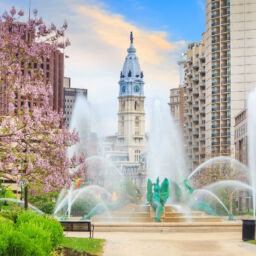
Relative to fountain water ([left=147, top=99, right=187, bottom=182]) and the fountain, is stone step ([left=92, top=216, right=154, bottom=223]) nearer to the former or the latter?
the fountain

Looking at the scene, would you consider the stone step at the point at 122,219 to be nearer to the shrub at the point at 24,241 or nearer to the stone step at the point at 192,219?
the stone step at the point at 192,219

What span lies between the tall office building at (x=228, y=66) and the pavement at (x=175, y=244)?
92608mm

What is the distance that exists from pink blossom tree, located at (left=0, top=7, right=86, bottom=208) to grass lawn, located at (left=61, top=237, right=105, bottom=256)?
2.13 m

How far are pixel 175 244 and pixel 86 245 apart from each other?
460 cm

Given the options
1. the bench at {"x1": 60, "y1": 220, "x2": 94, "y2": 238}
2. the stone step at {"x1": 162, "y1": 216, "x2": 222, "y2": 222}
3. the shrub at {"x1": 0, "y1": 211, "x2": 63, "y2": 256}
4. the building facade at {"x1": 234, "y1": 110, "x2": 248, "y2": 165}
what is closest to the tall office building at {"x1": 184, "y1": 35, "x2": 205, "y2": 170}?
the building facade at {"x1": 234, "y1": 110, "x2": 248, "y2": 165}

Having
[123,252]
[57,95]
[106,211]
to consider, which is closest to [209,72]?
[57,95]

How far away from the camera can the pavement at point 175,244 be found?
86.4ft

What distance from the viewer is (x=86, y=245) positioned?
27.0 metres

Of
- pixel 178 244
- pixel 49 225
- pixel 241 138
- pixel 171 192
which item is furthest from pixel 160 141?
pixel 49 225

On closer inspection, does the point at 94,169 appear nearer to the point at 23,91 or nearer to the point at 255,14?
the point at 255,14

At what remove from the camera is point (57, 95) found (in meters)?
189

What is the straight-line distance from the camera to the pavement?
26.3 metres

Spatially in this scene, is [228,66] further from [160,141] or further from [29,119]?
[29,119]

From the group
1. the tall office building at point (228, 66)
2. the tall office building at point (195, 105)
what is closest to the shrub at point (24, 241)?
the tall office building at point (228, 66)
